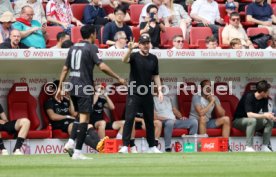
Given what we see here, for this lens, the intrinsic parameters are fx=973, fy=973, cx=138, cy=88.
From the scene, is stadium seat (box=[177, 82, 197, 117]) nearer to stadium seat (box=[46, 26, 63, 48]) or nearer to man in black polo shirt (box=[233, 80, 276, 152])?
man in black polo shirt (box=[233, 80, 276, 152])

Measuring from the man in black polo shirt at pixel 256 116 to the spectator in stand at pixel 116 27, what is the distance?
9.26 feet

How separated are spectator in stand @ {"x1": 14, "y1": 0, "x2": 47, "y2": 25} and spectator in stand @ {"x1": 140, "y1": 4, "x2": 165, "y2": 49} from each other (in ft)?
6.81

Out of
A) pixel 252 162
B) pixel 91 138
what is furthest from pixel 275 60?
pixel 252 162

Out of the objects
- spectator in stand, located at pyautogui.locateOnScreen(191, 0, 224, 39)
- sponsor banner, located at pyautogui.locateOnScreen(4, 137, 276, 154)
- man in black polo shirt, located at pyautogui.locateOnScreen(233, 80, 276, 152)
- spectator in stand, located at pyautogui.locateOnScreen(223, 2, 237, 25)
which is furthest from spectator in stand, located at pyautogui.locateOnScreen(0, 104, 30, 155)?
A: spectator in stand, located at pyautogui.locateOnScreen(223, 2, 237, 25)

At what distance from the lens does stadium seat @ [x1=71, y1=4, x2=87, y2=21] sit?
844 inches

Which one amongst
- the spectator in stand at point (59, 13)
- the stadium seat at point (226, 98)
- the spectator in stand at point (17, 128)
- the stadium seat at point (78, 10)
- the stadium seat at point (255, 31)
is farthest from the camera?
the stadium seat at point (255, 31)

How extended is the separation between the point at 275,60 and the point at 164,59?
2.53 metres

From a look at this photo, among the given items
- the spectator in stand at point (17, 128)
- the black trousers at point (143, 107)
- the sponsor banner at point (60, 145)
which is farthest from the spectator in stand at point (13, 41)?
the black trousers at point (143, 107)

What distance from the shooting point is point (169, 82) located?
20984 millimetres

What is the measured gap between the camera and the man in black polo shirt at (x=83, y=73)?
14250mm

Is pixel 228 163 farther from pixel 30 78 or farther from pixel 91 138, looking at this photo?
pixel 30 78

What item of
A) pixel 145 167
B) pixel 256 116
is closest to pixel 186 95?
pixel 256 116

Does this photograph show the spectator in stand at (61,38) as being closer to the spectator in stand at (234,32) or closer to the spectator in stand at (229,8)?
the spectator in stand at (234,32)

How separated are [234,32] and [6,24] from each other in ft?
16.4
